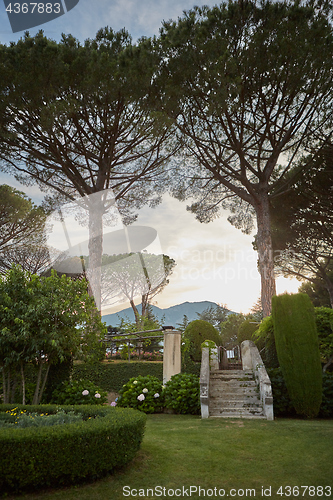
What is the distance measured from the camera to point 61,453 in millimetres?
3199

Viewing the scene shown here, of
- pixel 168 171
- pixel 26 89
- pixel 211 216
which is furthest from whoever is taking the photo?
pixel 211 216

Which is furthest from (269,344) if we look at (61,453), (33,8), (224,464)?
(33,8)

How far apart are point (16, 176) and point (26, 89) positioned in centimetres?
414

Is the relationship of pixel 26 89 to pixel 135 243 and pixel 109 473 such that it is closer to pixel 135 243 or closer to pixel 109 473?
pixel 135 243

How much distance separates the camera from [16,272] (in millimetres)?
6797

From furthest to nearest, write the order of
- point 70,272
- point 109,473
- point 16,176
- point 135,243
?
point 70,272 → point 135,243 → point 16,176 → point 109,473

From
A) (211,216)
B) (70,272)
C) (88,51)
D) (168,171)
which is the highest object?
(88,51)

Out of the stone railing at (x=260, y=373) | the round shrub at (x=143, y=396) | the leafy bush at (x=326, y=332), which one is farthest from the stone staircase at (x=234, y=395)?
the leafy bush at (x=326, y=332)

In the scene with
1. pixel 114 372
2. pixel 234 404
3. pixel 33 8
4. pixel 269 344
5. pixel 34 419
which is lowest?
pixel 234 404

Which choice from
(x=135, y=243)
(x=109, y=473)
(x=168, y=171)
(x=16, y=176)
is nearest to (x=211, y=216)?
(x=168, y=171)

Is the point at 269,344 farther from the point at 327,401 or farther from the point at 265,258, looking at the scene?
the point at 265,258

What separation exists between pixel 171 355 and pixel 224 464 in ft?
15.7

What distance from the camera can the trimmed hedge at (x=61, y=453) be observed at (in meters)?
3.10

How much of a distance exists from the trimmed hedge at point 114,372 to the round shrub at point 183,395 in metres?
0.99
